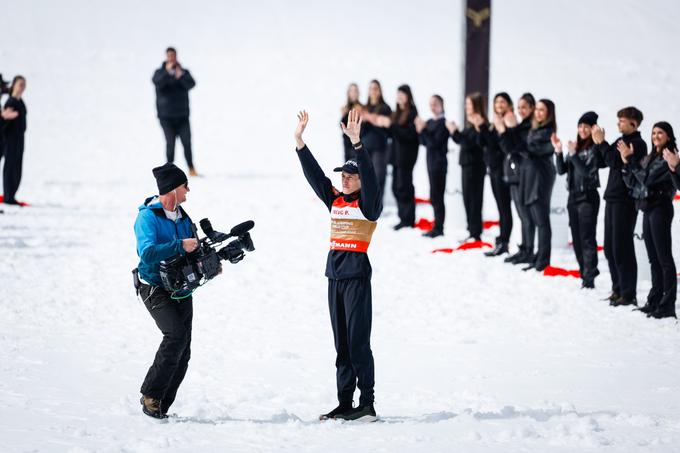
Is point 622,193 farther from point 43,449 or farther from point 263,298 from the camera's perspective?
point 43,449

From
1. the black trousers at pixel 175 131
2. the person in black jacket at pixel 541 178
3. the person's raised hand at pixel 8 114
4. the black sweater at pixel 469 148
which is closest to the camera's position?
the person in black jacket at pixel 541 178

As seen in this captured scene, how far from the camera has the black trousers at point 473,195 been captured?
12477mm

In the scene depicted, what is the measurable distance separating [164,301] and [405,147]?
25.2 feet

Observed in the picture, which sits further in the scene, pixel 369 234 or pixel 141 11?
pixel 141 11

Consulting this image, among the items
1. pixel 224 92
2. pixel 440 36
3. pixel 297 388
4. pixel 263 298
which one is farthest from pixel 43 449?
pixel 440 36

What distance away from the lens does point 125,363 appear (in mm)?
7734

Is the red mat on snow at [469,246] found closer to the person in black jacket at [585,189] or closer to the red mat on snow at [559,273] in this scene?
the red mat on snow at [559,273]

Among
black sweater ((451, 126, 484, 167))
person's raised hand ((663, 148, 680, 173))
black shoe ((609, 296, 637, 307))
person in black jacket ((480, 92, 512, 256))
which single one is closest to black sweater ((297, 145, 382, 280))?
person's raised hand ((663, 148, 680, 173))

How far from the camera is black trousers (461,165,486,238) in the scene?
12.5 m

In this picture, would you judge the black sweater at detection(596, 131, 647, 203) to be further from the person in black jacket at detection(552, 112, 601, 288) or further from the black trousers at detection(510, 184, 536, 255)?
the black trousers at detection(510, 184, 536, 255)

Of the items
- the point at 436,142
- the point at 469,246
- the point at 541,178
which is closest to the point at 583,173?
the point at 541,178

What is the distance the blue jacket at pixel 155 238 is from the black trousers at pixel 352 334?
3.41 feet

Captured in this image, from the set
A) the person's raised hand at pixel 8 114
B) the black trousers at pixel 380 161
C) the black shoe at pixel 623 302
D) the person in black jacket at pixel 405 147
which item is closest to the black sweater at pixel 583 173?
the black shoe at pixel 623 302

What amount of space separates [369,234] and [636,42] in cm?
3729
